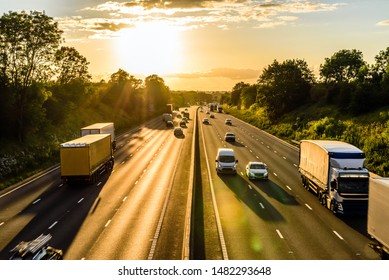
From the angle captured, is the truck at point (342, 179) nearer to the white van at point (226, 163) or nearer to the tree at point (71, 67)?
the white van at point (226, 163)

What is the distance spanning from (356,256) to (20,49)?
51301 millimetres

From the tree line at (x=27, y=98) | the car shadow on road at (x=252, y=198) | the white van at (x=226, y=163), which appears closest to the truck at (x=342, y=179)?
the car shadow on road at (x=252, y=198)

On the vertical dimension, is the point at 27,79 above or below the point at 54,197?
above

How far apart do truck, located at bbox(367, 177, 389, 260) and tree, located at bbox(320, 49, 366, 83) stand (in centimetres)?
12384

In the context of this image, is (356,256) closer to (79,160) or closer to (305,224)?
(305,224)

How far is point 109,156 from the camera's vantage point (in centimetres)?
4800

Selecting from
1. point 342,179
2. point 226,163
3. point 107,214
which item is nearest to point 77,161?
point 107,214

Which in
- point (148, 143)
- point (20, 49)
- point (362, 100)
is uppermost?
point (20, 49)

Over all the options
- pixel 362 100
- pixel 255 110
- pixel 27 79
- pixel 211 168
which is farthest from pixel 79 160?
pixel 255 110

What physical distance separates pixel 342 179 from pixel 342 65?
402ft

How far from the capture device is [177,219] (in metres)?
28.6

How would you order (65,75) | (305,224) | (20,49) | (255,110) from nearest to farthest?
1. (305,224)
2. (20,49)
3. (65,75)
4. (255,110)

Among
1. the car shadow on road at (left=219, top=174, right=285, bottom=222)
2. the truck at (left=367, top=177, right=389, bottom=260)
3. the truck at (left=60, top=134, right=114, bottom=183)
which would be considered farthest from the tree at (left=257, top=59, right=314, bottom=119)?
the truck at (left=367, top=177, right=389, bottom=260)

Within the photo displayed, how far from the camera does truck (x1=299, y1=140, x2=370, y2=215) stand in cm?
2861
